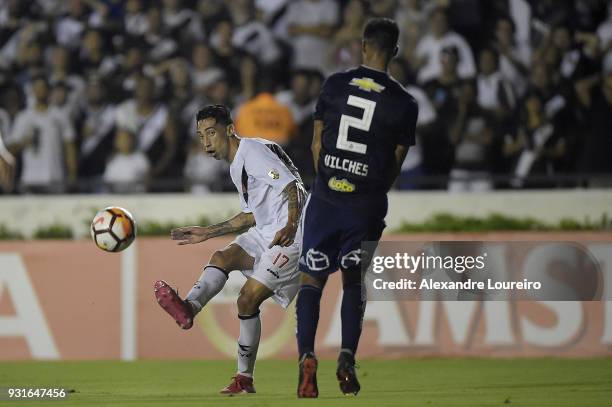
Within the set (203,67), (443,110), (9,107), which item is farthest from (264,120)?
(9,107)

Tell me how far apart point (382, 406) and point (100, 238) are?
2.80 metres

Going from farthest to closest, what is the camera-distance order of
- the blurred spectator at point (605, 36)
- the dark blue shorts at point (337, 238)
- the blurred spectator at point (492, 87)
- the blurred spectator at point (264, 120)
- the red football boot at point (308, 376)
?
1. the blurred spectator at point (605, 36)
2. the blurred spectator at point (492, 87)
3. the blurred spectator at point (264, 120)
4. the dark blue shorts at point (337, 238)
5. the red football boot at point (308, 376)

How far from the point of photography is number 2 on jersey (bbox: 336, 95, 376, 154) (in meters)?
8.29

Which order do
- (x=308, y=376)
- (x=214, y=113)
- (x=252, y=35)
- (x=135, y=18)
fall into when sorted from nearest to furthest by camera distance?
(x=308, y=376) → (x=214, y=113) → (x=252, y=35) → (x=135, y=18)

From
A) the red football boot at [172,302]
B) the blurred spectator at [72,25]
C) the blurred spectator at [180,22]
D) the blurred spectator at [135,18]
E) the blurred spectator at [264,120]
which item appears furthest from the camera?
the blurred spectator at [72,25]

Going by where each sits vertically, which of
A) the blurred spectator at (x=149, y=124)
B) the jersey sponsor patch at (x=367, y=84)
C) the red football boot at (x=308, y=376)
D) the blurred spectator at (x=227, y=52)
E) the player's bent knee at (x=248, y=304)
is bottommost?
the red football boot at (x=308, y=376)

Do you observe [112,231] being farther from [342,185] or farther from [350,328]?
[350,328]

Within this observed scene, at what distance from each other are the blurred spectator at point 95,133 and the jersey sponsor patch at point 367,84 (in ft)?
23.6

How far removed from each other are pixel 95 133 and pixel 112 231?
5.89m

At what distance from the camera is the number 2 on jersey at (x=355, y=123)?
8.29 meters

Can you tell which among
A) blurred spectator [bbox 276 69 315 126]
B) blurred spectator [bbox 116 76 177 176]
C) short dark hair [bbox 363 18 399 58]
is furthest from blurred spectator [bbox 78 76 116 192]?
short dark hair [bbox 363 18 399 58]

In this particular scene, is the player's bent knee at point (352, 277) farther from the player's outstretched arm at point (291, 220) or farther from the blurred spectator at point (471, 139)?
the blurred spectator at point (471, 139)

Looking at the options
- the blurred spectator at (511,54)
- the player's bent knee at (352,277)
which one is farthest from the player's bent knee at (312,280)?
the blurred spectator at (511,54)

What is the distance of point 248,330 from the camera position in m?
9.22
